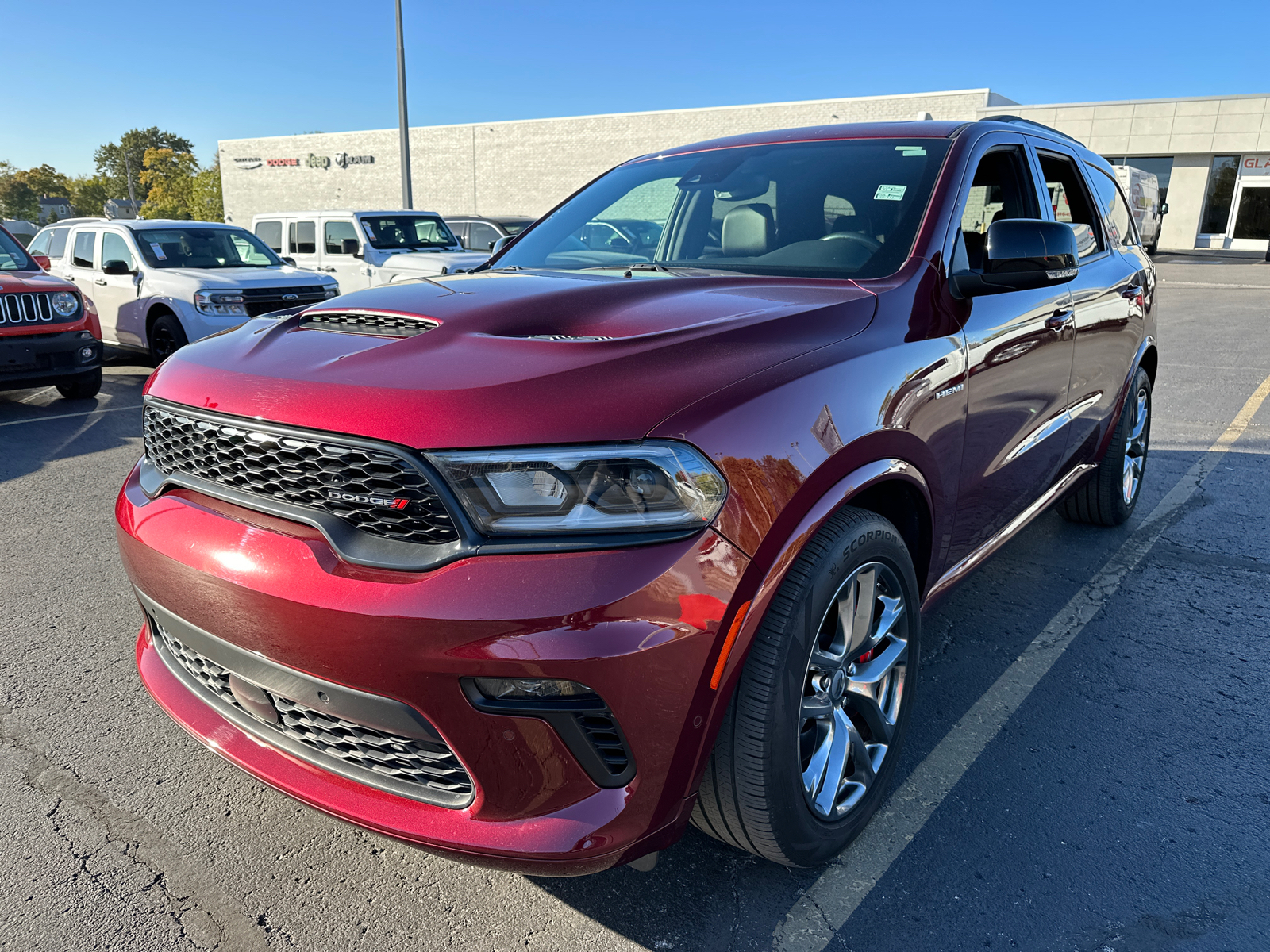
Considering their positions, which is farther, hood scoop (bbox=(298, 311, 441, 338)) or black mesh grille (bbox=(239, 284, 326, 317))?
black mesh grille (bbox=(239, 284, 326, 317))

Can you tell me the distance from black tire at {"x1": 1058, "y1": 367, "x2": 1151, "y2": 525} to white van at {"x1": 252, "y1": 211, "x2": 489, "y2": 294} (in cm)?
1002

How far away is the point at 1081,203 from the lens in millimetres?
4035

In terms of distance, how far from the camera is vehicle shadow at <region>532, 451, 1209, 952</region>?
2.06 m

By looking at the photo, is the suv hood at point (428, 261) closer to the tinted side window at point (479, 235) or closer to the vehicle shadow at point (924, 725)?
the tinted side window at point (479, 235)

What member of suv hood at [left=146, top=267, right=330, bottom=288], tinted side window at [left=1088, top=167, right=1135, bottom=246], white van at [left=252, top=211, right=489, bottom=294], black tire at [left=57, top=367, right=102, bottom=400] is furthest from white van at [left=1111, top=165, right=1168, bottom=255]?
black tire at [left=57, top=367, right=102, bottom=400]

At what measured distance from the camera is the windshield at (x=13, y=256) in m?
8.14

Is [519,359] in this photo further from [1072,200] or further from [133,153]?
[133,153]

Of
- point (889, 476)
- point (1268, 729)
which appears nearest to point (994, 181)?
point (889, 476)

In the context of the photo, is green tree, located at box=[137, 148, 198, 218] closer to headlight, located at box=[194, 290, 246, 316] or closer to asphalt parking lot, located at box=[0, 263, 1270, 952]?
headlight, located at box=[194, 290, 246, 316]

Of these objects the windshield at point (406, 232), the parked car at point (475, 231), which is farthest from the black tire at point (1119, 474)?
the parked car at point (475, 231)

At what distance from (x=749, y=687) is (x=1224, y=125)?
151ft

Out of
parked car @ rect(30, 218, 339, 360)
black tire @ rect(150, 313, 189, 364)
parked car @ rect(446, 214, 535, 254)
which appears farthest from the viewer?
parked car @ rect(446, 214, 535, 254)

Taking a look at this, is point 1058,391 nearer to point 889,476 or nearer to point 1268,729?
point 1268,729

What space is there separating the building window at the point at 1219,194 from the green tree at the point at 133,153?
11959cm
